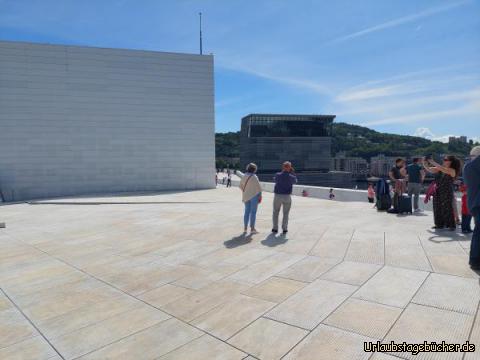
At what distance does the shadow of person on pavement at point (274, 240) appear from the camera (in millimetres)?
6711

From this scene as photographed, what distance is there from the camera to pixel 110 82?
930 inches

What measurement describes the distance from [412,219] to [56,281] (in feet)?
28.0

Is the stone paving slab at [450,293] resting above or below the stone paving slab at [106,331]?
above

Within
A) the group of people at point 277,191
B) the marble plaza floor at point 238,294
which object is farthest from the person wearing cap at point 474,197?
the group of people at point 277,191

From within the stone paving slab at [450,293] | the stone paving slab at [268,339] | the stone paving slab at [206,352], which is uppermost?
the stone paving slab at [450,293]

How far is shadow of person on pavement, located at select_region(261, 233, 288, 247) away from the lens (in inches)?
264

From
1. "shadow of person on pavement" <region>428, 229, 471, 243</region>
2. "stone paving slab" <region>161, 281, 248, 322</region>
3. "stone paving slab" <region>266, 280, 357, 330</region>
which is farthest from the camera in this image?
"shadow of person on pavement" <region>428, 229, 471, 243</region>

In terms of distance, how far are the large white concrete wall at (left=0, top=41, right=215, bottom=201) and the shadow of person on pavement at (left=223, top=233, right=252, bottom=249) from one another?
1838 centimetres

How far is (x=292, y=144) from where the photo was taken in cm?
9662

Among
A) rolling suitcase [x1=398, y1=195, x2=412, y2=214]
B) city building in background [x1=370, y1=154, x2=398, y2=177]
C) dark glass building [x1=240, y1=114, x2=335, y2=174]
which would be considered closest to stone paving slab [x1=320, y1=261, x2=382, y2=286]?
rolling suitcase [x1=398, y1=195, x2=412, y2=214]

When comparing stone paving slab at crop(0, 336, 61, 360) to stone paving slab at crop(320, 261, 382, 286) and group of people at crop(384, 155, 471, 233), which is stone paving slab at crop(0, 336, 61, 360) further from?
group of people at crop(384, 155, 471, 233)

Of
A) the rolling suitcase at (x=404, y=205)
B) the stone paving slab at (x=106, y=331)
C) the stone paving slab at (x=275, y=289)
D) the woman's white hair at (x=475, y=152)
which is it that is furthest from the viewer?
the rolling suitcase at (x=404, y=205)

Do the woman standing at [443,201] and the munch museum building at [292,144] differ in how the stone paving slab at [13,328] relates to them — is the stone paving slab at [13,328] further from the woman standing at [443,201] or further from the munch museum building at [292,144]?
the munch museum building at [292,144]

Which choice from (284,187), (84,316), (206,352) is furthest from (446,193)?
(84,316)
